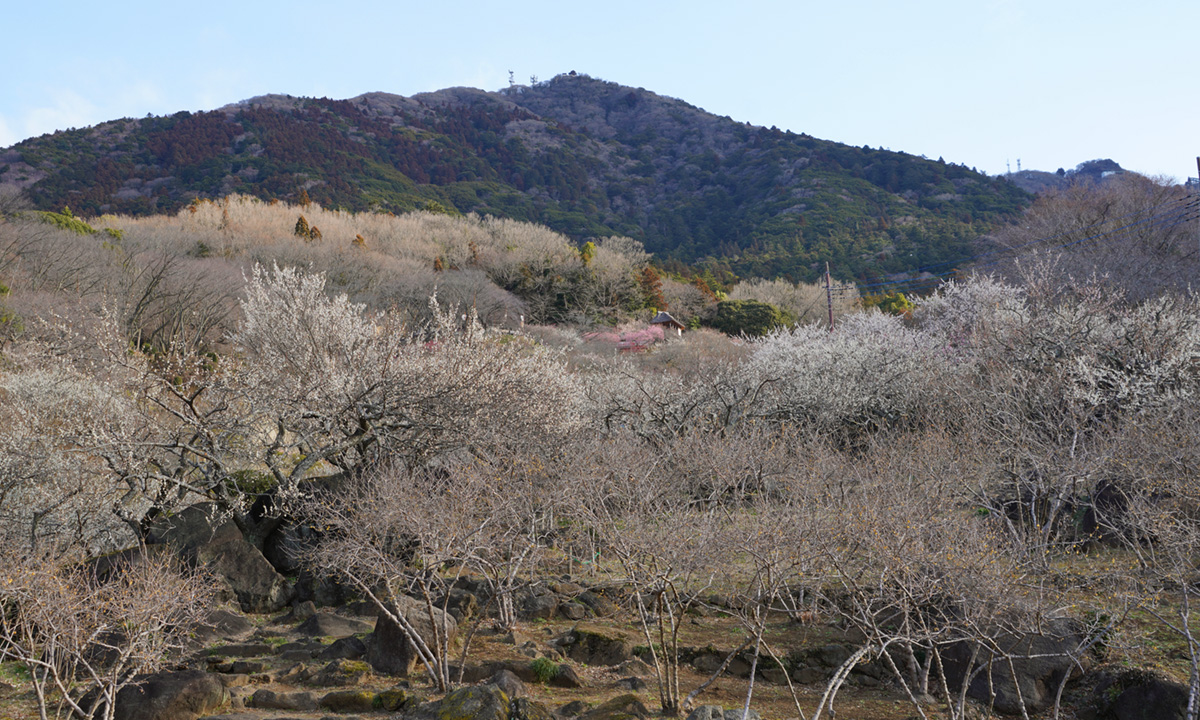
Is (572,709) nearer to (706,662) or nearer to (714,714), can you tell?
(714,714)

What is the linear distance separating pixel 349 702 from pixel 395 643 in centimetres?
137

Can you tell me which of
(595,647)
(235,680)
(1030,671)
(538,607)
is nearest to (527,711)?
(595,647)

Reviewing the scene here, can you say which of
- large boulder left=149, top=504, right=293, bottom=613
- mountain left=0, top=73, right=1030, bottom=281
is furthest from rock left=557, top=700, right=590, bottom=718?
mountain left=0, top=73, right=1030, bottom=281

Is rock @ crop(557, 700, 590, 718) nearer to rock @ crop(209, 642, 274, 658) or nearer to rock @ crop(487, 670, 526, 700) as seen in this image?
rock @ crop(487, 670, 526, 700)

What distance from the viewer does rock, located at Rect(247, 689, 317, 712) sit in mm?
8320

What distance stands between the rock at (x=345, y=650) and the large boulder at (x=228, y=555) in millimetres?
2792

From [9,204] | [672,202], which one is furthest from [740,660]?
[672,202]

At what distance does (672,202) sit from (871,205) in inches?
996

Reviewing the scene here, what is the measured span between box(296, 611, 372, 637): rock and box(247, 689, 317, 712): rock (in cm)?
232

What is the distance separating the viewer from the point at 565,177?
9131cm

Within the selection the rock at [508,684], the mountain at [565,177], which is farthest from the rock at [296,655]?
the mountain at [565,177]

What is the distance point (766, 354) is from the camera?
23.9 meters

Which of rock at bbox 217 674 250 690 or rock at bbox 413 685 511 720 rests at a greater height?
rock at bbox 413 685 511 720

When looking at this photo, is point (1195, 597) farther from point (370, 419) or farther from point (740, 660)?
point (370, 419)
